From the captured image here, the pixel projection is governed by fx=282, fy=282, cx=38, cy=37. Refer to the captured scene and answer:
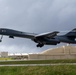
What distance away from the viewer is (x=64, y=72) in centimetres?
2881

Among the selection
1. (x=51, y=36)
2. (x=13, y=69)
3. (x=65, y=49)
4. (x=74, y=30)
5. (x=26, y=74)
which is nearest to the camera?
(x=26, y=74)

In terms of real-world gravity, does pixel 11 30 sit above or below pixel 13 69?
above

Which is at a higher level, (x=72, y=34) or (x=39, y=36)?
(x=72, y=34)

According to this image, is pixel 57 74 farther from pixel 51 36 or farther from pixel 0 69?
pixel 51 36

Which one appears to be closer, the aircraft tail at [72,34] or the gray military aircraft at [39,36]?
the gray military aircraft at [39,36]

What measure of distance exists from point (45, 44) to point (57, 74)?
44448 mm

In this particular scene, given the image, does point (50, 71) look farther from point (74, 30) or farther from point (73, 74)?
point (74, 30)

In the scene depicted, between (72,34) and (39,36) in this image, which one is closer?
(39,36)

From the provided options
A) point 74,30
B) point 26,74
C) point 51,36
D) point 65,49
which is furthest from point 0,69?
point 65,49

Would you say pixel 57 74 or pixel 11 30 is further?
pixel 11 30

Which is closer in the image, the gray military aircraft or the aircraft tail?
the gray military aircraft

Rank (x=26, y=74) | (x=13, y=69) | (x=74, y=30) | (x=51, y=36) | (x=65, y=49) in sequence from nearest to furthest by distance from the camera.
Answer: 1. (x=26, y=74)
2. (x=13, y=69)
3. (x=51, y=36)
4. (x=74, y=30)
5. (x=65, y=49)

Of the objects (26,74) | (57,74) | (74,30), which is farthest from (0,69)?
(74,30)

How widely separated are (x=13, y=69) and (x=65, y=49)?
414 feet
